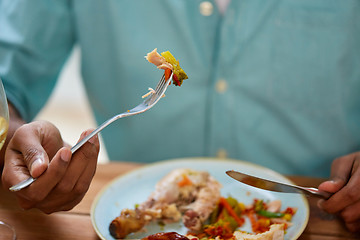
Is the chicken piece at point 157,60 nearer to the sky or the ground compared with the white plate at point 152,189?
nearer to the sky

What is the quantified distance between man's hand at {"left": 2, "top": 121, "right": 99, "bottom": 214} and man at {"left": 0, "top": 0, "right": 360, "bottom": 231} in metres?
0.50

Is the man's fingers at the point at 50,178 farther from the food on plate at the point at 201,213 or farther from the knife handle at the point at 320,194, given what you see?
the knife handle at the point at 320,194

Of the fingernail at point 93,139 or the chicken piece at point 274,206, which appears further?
the chicken piece at point 274,206

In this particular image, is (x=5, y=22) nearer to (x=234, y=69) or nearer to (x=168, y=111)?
(x=168, y=111)

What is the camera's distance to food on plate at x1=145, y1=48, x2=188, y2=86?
2.25 feet

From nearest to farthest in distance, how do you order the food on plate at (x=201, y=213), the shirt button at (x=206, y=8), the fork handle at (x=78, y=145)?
the fork handle at (x=78, y=145), the food on plate at (x=201, y=213), the shirt button at (x=206, y=8)

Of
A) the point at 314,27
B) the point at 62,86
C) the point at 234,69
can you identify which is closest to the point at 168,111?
the point at 234,69

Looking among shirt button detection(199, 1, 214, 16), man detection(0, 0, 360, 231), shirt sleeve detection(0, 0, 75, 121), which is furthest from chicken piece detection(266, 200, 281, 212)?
shirt sleeve detection(0, 0, 75, 121)

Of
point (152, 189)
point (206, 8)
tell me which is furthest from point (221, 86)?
point (152, 189)

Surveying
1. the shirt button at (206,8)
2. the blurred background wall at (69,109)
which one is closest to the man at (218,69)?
the shirt button at (206,8)

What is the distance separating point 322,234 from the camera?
808mm

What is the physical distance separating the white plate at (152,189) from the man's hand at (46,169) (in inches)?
4.1

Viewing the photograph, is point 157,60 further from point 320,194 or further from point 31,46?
point 31,46

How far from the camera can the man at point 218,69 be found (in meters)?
1.25
